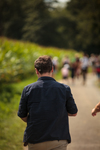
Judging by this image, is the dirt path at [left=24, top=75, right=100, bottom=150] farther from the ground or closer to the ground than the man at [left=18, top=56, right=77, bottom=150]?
closer to the ground

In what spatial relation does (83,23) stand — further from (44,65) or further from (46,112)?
(46,112)

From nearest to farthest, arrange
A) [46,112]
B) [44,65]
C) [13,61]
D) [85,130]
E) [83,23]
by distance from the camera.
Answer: [46,112] < [44,65] < [85,130] < [13,61] < [83,23]

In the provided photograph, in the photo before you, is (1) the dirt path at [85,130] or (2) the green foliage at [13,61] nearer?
(1) the dirt path at [85,130]

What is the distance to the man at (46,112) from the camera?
216 cm

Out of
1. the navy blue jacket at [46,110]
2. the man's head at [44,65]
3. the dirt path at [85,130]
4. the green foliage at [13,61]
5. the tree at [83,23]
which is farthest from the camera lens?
the tree at [83,23]

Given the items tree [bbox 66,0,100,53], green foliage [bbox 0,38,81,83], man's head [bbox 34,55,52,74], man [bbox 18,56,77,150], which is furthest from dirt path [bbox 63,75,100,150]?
tree [bbox 66,0,100,53]

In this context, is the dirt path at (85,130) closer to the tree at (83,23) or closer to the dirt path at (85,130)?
the dirt path at (85,130)

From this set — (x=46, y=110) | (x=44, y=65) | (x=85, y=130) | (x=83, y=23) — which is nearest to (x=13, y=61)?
(x=85, y=130)

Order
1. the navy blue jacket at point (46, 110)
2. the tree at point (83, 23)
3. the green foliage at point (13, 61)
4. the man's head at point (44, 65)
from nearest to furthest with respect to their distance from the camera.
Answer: the navy blue jacket at point (46, 110) → the man's head at point (44, 65) → the green foliage at point (13, 61) → the tree at point (83, 23)

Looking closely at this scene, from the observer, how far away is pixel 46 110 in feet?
7.07

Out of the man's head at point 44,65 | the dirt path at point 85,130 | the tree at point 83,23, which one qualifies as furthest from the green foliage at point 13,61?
the tree at point 83,23

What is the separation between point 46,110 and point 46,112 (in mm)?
22

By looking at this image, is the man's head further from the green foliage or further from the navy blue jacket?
the green foliage

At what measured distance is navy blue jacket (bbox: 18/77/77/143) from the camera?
216 cm
